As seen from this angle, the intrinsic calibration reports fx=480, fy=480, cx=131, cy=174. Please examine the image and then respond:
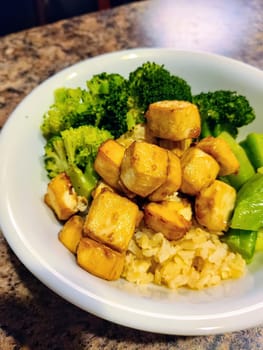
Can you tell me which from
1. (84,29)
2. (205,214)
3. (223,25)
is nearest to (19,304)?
(205,214)

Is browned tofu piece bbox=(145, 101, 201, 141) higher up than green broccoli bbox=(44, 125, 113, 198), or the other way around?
browned tofu piece bbox=(145, 101, 201, 141)

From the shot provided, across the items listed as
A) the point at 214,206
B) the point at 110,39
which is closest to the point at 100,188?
the point at 214,206

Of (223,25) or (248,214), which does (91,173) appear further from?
(223,25)

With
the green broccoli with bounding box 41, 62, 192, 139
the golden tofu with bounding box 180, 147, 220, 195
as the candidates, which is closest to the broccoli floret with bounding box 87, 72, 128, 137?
the green broccoli with bounding box 41, 62, 192, 139

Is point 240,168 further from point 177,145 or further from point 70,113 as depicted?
point 70,113

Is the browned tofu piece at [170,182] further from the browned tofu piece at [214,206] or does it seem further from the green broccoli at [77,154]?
the green broccoli at [77,154]

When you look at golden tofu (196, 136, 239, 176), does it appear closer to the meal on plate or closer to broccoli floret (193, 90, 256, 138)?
the meal on plate
